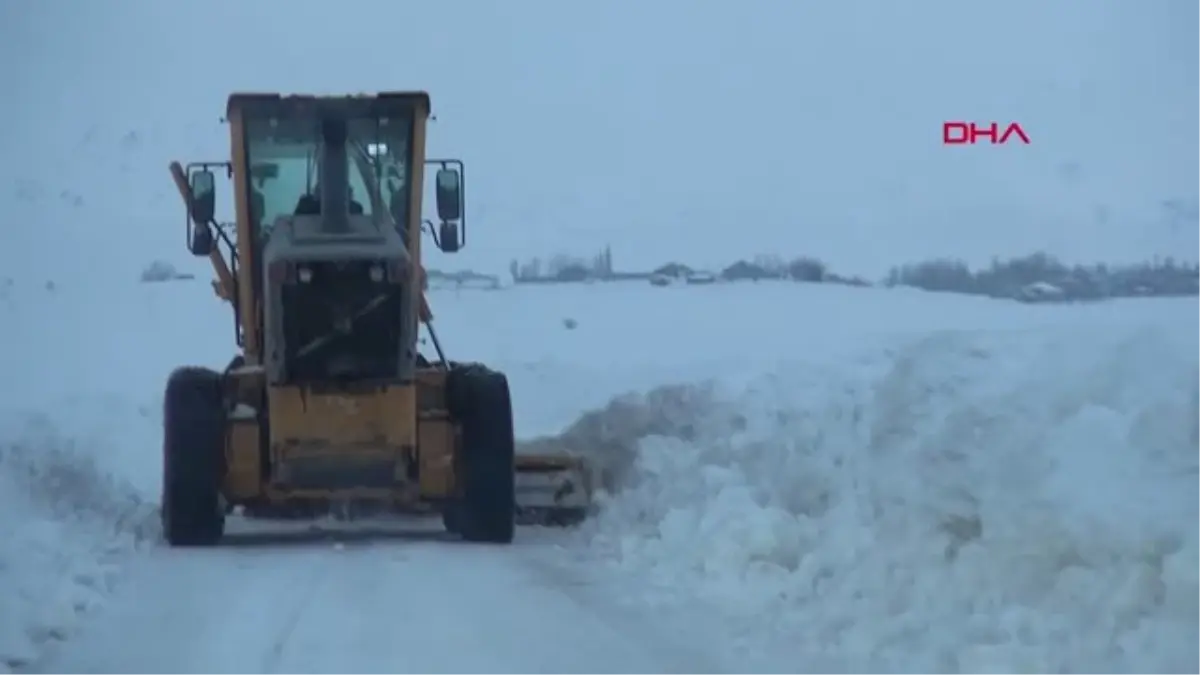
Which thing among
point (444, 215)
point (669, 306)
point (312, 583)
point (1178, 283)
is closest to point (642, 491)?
point (444, 215)

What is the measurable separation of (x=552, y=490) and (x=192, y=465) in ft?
9.27

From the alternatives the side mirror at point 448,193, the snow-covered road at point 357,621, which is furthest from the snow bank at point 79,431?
the side mirror at point 448,193

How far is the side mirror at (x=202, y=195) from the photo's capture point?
14281 millimetres

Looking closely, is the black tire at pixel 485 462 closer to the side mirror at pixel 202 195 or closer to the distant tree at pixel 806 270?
the side mirror at pixel 202 195

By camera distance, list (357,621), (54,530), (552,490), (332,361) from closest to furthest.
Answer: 1. (357,621)
2. (54,530)
3. (332,361)
4. (552,490)

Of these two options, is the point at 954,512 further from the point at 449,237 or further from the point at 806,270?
the point at 806,270

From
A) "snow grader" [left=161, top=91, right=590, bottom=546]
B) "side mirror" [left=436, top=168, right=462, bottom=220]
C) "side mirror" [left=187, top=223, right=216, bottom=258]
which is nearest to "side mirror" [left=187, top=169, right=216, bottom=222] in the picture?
"snow grader" [left=161, top=91, right=590, bottom=546]

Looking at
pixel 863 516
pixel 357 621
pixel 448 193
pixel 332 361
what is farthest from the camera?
pixel 448 193

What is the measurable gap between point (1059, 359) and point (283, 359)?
17.4ft

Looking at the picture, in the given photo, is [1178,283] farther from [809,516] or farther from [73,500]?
[73,500]

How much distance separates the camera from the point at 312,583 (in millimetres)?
11062

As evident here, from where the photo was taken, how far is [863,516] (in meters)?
10.5

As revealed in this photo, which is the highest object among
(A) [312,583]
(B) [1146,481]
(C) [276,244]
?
(C) [276,244]

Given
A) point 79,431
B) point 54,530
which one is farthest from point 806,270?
point 54,530
